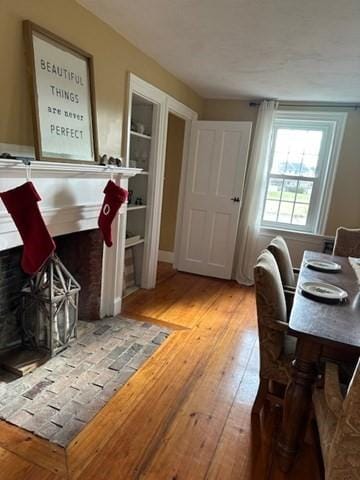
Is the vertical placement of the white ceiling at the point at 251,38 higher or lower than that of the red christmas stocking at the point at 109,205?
higher

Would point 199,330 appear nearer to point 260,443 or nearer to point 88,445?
point 260,443

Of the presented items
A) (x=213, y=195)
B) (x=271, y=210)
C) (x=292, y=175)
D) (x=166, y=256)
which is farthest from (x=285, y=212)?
(x=166, y=256)

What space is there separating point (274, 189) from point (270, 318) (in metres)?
A: 2.83

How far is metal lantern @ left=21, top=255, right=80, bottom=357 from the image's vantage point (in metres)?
2.07

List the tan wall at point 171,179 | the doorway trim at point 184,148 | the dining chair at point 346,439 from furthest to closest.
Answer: the tan wall at point 171,179 < the doorway trim at point 184,148 < the dining chair at point 346,439

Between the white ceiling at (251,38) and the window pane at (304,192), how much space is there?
1057 mm

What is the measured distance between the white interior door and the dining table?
240 centimetres

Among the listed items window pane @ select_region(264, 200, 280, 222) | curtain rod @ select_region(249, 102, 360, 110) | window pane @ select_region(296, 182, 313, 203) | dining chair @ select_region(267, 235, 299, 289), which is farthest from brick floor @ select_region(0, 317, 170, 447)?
curtain rod @ select_region(249, 102, 360, 110)

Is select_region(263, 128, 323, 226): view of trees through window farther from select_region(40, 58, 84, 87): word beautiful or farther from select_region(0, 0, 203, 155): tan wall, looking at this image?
select_region(40, 58, 84, 87): word beautiful

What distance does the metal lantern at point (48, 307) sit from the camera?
6.78 ft

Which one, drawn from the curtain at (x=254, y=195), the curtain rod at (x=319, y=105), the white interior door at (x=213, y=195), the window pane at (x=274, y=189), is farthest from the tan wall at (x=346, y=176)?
the window pane at (x=274, y=189)

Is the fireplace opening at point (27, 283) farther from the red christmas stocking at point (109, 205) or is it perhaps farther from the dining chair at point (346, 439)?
the dining chair at point (346, 439)

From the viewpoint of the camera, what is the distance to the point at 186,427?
1.70 metres

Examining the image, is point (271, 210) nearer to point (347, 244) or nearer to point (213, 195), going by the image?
point (213, 195)
